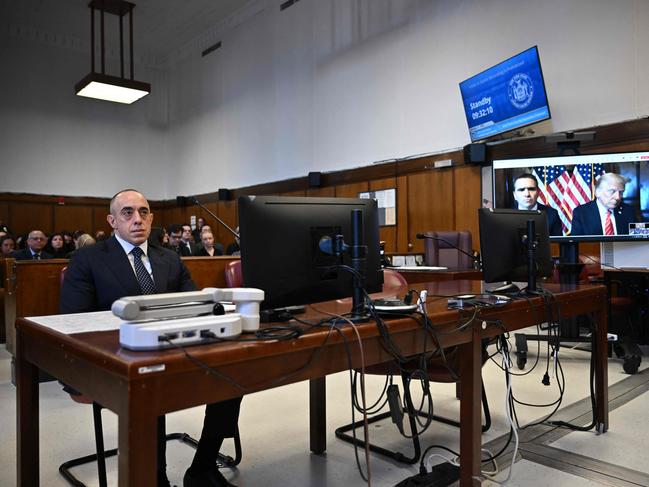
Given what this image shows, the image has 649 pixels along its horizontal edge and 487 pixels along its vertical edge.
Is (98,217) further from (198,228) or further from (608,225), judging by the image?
(608,225)

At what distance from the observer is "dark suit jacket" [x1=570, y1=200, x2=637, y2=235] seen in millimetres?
4441

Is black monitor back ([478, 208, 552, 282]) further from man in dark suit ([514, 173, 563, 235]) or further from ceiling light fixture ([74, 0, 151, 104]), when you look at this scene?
ceiling light fixture ([74, 0, 151, 104])

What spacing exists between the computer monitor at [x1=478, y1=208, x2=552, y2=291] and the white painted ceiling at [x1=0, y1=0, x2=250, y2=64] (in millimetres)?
8930

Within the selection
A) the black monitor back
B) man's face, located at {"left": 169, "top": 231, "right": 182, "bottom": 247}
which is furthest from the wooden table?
man's face, located at {"left": 169, "top": 231, "right": 182, "bottom": 247}

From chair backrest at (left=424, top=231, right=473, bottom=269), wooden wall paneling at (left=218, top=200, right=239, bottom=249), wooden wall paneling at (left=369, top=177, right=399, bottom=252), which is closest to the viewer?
chair backrest at (left=424, top=231, right=473, bottom=269)

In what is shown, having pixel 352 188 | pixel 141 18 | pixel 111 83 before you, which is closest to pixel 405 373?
pixel 352 188

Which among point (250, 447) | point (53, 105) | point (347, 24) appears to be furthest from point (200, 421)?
point (53, 105)

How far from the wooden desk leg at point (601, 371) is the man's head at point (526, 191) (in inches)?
93.5

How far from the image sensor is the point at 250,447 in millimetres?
2332

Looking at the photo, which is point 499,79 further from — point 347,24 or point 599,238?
point 347,24

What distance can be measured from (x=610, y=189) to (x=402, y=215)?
3.33 metres

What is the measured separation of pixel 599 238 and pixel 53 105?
11.1 metres

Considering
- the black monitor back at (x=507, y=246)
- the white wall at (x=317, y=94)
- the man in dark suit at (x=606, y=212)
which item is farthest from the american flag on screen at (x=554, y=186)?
the black monitor back at (x=507, y=246)

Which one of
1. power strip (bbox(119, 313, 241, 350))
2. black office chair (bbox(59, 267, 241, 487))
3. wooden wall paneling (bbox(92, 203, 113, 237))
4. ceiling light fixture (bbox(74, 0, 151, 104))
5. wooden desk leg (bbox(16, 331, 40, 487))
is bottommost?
black office chair (bbox(59, 267, 241, 487))
